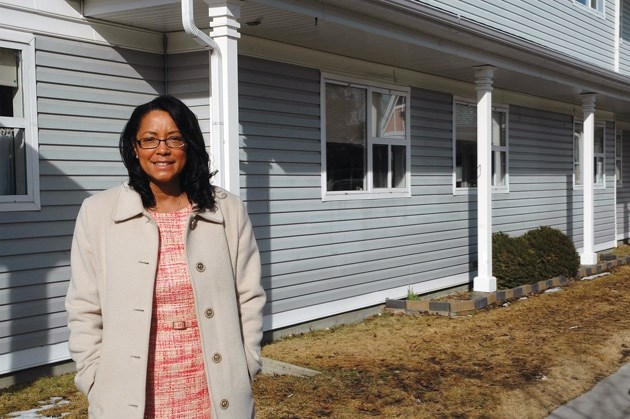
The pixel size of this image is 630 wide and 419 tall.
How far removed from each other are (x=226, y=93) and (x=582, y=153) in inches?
477

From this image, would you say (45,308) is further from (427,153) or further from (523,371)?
(427,153)

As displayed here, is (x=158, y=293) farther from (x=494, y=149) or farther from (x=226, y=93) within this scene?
(x=494, y=149)

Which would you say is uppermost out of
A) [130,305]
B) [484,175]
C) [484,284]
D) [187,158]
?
[484,175]

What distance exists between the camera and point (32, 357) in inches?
256

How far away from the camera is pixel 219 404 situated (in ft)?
9.02

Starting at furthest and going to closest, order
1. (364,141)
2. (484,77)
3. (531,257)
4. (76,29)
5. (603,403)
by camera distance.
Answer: (531,257), (484,77), (364,141), (76,29), (603,403)

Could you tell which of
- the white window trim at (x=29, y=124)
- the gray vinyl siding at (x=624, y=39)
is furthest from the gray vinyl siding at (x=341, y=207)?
the gray vinyl siding at (x=624, y=39)

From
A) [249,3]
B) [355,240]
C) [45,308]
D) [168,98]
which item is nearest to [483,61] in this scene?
[355,240]

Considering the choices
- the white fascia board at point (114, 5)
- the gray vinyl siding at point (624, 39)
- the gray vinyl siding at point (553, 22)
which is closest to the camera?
the white fascia board at point (114, 5)

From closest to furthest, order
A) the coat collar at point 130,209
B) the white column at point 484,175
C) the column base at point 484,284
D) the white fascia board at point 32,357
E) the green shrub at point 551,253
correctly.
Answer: the coat collar at point 130,209 < the white fascia board at point 32,357 < the white column at point 484,175 < the column base at point 484,284 < the green shrub at point 551,253

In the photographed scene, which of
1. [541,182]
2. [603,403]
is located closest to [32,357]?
[603,403]

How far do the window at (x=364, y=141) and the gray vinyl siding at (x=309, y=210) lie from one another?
0.19m

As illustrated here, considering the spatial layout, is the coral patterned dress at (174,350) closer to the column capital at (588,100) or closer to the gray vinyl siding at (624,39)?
the column capital at (588,100)

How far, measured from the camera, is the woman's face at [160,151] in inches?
112
